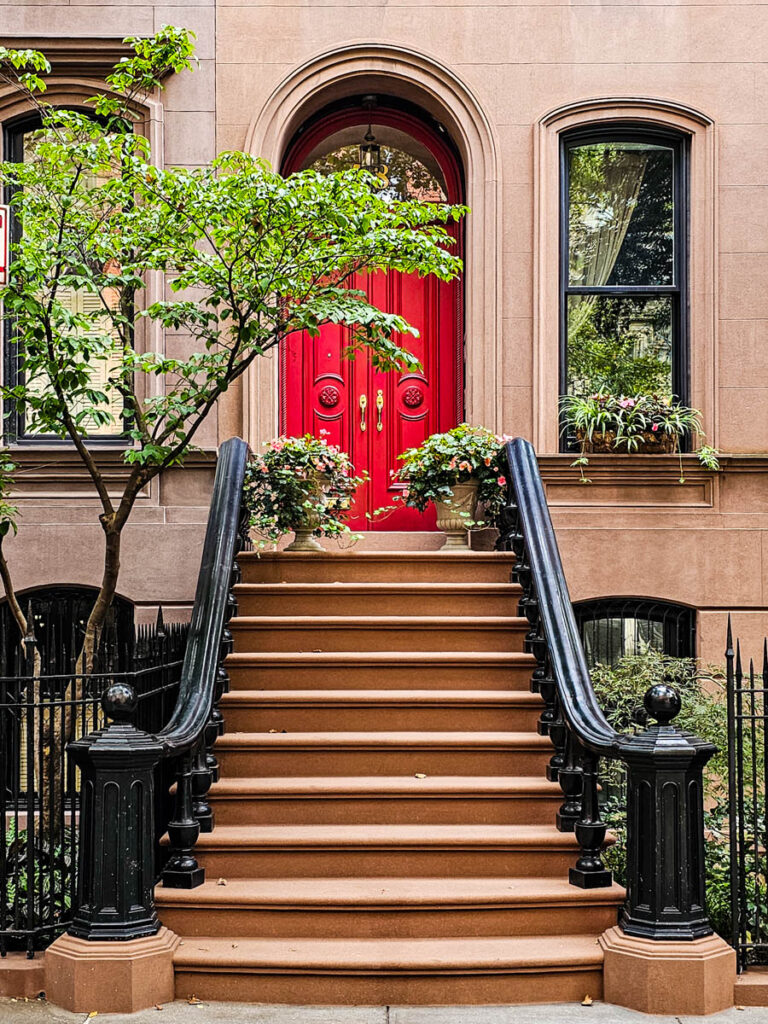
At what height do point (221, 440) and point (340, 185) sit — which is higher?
point (340, 185)

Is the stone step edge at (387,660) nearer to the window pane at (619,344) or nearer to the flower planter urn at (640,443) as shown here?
the flower planter urn at (640,443)

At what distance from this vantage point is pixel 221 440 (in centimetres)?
935

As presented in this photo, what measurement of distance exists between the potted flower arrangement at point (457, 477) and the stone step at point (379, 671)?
1.62 meters

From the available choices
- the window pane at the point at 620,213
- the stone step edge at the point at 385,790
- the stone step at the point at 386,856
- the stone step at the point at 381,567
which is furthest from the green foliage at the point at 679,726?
the window pane at the point at 620,213

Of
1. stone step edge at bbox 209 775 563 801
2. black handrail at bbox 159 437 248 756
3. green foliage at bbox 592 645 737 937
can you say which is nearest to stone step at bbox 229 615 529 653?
black handrail at bbox 159 437 248 756

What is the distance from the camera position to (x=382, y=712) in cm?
689

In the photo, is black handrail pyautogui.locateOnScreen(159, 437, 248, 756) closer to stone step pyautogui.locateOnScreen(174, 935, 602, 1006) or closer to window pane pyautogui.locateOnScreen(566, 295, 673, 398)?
stone step pyautogui.locateOnScreen(174, 935, 602, 1006)

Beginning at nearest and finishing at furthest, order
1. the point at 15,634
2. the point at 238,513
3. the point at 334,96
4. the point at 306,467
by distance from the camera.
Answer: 1. the point at 238,513
2. the point at 306,467
3. the point at 15,634
4. the point at 334,96

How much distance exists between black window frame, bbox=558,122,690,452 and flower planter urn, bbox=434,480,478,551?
58.8 inches

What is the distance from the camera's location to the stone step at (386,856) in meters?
5.95

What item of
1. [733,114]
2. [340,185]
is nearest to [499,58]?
[733,114]

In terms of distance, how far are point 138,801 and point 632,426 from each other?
5.48 meters

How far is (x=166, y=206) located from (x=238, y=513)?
7.10ft

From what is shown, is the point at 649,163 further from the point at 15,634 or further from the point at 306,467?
the point at 15,634
